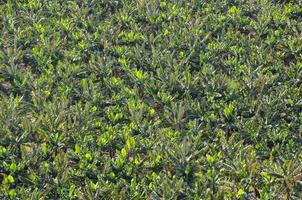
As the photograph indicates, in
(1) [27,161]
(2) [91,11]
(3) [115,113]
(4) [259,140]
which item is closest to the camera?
(1) [27,161]

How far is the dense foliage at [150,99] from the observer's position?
5.40 metres

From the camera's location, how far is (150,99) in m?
6.83

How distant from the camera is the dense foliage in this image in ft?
17.7

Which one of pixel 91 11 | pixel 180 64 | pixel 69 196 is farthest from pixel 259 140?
pixel 91 11

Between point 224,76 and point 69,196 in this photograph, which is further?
point 224,76

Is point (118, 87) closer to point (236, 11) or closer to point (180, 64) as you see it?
point (180, 64)

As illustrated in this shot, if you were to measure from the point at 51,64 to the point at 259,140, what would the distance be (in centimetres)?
331

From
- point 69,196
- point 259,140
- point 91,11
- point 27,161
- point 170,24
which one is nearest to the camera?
point 69,196

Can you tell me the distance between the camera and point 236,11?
28.5 feet

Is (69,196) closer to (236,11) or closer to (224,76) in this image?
(224,76)

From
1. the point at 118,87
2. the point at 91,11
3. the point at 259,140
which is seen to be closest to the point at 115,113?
the point at 118,87

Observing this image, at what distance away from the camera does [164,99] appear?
660cm

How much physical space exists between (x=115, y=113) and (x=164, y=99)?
713 millimetres

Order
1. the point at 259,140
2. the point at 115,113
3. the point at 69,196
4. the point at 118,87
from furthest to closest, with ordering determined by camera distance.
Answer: the point at 118,87
the point at 115,113
the point at 259,140
the point at 69,196
